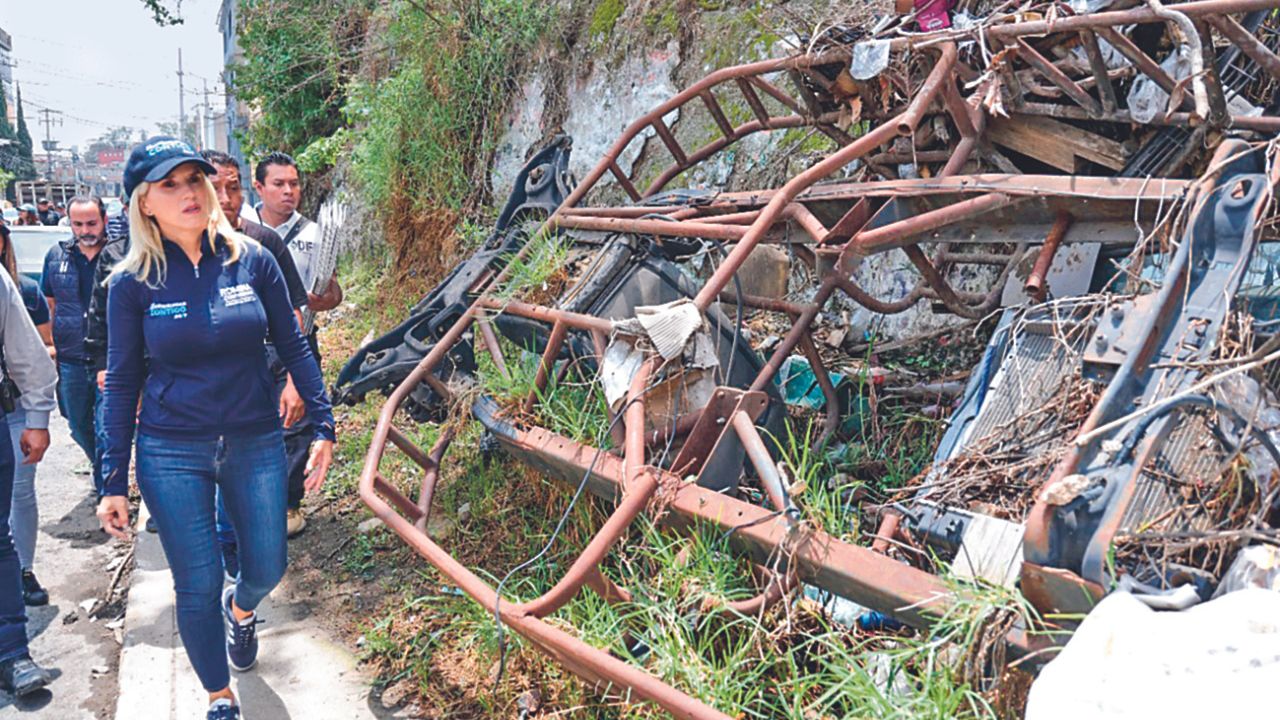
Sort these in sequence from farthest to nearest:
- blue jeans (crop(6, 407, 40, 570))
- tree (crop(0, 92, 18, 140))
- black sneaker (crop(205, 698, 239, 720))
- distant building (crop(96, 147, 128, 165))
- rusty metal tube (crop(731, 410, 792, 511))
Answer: distant building (crop(96, 147, 128, 165)) < tree (crop(0, 92, 18, 140)) < blue jeans (crop(6, 407, 40, 570)) < black sneaker (crop(205, 698, 239, 720)) < rusty metal tube (crop(731, 410, 792, 511))

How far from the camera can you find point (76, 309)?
527 centimetres

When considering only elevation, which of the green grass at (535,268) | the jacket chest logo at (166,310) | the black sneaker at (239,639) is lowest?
the black sneaker at (239,639)

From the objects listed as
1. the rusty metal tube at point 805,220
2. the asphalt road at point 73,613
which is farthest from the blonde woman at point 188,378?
the rusty metal tube at point 805,220

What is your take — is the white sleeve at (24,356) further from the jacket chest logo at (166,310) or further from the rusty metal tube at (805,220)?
the rusty metal tube at (805,220)

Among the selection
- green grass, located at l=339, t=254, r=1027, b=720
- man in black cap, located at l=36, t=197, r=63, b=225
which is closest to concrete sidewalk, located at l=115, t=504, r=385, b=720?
green grass, located at l=339, t=254, r=1027, b=720

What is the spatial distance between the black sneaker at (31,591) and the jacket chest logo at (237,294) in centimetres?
246

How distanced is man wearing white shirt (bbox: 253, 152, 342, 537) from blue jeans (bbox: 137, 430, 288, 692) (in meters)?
1.47

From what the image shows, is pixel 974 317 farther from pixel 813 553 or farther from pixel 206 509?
pixel 206 509

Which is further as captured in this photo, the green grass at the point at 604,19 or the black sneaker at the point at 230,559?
the green grass at the point at 604,19

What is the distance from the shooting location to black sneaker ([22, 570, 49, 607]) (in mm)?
4434

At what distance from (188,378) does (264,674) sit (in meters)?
1.30

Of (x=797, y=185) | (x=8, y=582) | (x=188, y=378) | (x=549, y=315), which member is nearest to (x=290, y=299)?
(x=188, y=378)

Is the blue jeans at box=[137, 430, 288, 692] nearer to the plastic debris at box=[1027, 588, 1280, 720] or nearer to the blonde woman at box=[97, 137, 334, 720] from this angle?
the blonde woman at box=[97, 137, 334, 720]

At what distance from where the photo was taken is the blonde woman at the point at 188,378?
289 centimetres
